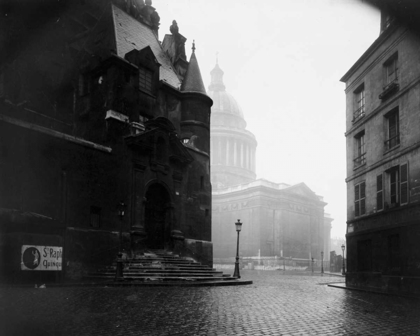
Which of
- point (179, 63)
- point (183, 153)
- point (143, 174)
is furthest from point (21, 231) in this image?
point (179, 63)

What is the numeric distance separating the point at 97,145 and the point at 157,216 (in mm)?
6406

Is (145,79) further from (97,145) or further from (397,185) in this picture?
(397,185)

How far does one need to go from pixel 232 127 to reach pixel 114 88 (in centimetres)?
7801

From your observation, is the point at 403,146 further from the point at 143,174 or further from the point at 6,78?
the point at 6,78

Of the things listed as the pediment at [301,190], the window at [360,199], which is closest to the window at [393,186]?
the window at [360,199]

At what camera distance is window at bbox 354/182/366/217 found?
82.8 ft

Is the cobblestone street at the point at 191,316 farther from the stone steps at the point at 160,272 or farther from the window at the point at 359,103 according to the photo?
the window at the point at 359,103

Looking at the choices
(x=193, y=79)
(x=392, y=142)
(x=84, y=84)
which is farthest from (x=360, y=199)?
(x=84, y=84)

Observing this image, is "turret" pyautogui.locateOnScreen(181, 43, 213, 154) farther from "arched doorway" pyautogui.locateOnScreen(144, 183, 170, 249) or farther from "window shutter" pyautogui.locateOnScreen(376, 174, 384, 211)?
"window shutter" pyautogui.locateOnScreen(376, 174, 384, 211)

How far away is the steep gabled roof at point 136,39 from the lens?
100ft

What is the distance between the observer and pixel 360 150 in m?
26.4

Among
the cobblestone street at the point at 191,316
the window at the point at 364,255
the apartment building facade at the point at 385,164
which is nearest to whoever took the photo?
the cobblestone street at the point at 191,316

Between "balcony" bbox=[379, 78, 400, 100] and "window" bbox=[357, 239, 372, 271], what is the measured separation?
728 centimetres

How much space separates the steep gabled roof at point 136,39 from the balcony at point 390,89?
51.1 ft
